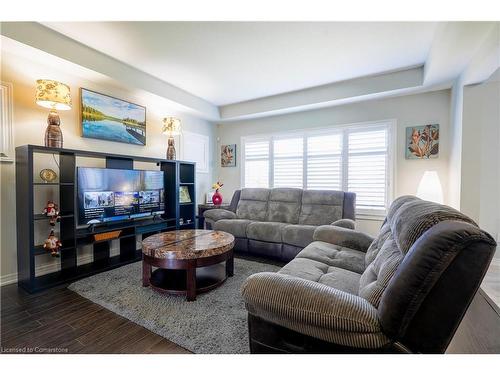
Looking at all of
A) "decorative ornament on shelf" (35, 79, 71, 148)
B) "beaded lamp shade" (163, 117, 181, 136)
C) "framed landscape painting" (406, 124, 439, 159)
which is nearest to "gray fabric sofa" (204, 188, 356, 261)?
"framed landscape painting" (406, 124, 439, 159)

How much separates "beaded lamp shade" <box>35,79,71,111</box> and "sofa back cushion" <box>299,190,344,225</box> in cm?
319

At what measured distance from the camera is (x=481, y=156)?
281 centimetres

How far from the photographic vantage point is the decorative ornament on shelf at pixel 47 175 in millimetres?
2466

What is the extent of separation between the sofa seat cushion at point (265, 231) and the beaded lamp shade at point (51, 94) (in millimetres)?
2562

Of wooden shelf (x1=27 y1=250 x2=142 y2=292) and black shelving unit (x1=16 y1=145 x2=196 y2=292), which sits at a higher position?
black shelving unit (x1=16 y1=145 x2=196 y2=292)

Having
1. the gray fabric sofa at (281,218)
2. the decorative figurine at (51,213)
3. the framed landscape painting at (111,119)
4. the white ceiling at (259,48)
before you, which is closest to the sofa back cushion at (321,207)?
the gray fabric sofa at (281,218)

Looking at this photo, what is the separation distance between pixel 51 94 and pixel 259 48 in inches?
86.1

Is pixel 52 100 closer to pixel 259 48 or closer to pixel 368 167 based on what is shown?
pixel 259 48

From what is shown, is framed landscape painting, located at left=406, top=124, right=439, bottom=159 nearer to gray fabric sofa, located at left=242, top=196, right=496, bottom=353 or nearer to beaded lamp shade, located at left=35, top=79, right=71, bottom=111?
gray fabric sofa, located at left=242, top=196, right=496, bottom=353

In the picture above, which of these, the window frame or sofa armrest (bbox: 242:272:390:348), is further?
the window frame

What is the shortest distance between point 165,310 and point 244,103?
3.70 m

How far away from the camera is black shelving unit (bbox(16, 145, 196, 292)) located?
2.18 metres
